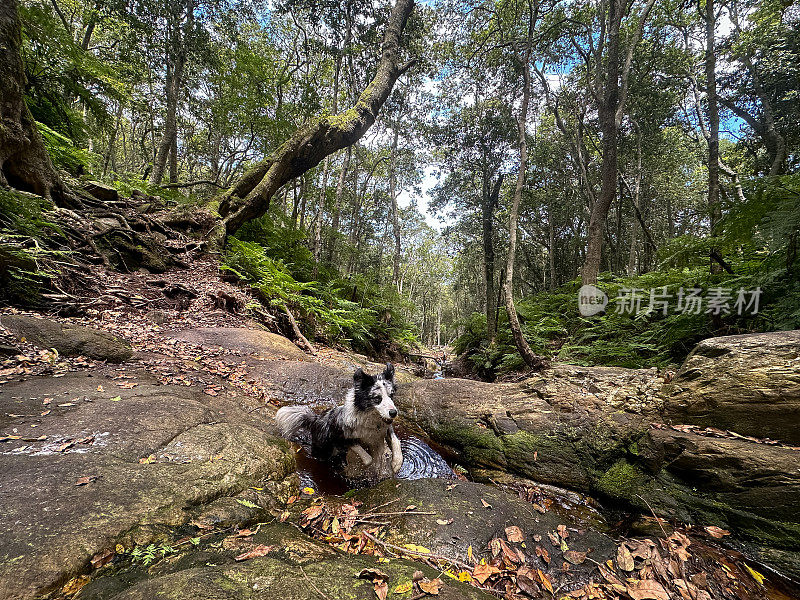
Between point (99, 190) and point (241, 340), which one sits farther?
point (99, 190)

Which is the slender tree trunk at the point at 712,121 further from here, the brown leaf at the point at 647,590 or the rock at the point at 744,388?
the brown leaf at the point at 647,590

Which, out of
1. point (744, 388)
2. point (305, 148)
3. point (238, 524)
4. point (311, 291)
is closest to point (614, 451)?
point (744, 388)

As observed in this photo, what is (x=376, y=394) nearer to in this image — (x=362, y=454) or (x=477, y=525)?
(x=362, y=454)

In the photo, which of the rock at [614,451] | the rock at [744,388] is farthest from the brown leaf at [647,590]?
the rock at [744,388]

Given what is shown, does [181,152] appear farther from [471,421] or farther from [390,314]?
[471,421]

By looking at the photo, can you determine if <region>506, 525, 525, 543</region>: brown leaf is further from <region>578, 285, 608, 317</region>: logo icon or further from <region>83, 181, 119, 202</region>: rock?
<region>83, 181, 119, 202</region>: rock

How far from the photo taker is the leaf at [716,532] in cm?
255

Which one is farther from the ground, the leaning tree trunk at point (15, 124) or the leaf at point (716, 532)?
the leaning tree trunk at point (15, 124)

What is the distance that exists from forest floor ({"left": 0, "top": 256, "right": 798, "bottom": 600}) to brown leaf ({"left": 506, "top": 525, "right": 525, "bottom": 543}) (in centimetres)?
2

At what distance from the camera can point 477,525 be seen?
2.63 m

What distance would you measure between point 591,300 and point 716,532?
24.7ft

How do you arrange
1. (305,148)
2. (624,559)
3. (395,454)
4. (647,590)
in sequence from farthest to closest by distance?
(305,148) → (395,454) → (624,559) → (647,590)

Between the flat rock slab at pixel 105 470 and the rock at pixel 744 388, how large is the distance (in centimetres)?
461

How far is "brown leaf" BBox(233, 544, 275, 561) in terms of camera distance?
1.73m
